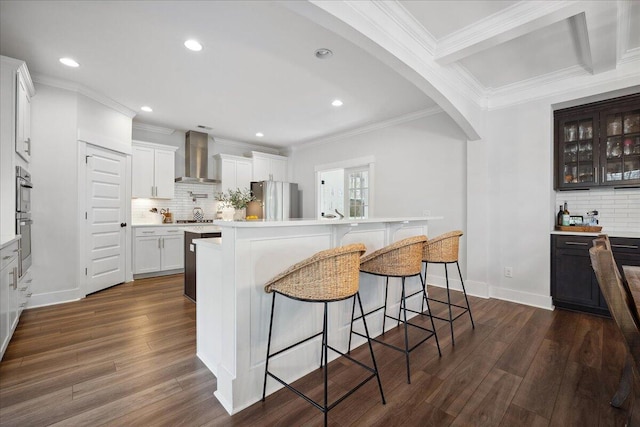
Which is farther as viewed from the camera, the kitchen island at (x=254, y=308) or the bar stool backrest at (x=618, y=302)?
the kitchen island at (x=254, y=308)

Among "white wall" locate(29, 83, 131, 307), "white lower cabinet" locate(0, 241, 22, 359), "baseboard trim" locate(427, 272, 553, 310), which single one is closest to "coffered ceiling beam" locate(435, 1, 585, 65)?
"baseboard trim" locate(427, 272, 553, 310)

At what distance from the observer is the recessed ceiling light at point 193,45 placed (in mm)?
2675

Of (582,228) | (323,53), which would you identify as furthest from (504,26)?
(582,228)

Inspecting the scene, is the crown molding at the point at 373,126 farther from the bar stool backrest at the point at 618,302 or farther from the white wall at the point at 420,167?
the bar stool backrest at the point at 618,302

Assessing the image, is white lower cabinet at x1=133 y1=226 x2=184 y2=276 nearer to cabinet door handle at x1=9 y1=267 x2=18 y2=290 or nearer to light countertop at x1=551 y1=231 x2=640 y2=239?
cabinet door handle at x1=9 y1=267 x2=18 y2=290

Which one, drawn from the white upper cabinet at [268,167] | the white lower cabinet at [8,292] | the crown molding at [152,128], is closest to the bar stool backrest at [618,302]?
the white lower cabinet at [8,292]

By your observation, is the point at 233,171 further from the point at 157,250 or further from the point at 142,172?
the point at 157,250

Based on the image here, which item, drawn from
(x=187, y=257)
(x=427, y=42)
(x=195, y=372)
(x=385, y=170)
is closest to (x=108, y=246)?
(x=187, y=257)

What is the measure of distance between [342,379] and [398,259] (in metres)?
0.90

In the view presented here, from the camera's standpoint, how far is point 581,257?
3.15 metres

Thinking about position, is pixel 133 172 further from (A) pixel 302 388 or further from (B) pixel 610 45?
(B) pixel 610 45

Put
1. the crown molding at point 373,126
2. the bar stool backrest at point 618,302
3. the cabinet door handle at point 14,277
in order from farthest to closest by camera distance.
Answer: the crown molding at point 373,126 < the cabinet door handle at point 14,277 < the bar stool backrest at point 618,302

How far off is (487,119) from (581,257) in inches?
77.2

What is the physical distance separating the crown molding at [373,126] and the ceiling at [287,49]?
0.39 ft
